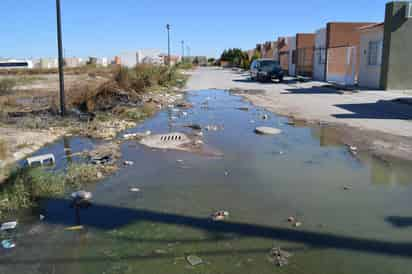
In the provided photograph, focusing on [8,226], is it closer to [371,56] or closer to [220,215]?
[220,215]

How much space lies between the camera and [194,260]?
363cm

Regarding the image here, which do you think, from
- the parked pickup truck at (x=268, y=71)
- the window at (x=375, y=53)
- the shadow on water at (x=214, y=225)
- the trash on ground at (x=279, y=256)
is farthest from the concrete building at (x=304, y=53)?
the trash on ground at (x=279, y=256)

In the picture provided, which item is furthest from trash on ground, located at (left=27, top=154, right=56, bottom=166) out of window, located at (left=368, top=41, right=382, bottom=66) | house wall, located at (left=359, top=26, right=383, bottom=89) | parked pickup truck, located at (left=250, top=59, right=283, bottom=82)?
parked pickup truck, located at (left=250, top=59, right=283, bottom=82)

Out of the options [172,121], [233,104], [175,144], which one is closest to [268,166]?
[175,144]

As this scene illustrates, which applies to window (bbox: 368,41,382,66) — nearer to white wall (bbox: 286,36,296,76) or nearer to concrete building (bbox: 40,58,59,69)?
white wall (bbox: 286,36,296,76)

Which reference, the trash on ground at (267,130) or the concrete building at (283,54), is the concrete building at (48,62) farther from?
the trash on ground at (267,130)

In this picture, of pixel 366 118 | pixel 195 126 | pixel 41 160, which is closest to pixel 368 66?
pixel 366 118

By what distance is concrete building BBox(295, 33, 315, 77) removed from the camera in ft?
128

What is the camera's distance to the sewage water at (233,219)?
360 cm

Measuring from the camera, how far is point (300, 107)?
604 inches

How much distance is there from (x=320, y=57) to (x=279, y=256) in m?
32.7

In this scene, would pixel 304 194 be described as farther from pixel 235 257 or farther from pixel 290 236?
pixel 235 257

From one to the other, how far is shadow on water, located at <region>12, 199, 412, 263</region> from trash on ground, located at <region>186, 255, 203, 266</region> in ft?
1.92

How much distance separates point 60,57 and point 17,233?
8.89 meters
